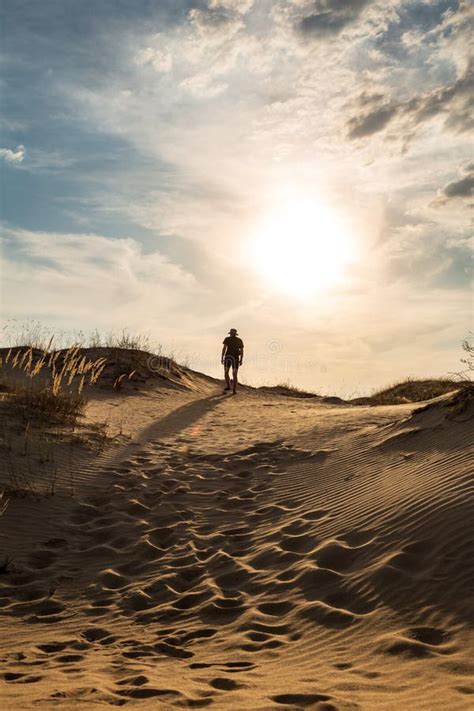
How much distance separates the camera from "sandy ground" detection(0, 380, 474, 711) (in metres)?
3.13

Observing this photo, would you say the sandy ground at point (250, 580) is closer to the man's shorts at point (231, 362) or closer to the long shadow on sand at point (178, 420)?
the long shadow on sand at point (178, 420)

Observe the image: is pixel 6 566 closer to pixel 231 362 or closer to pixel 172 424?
pixel 172 424

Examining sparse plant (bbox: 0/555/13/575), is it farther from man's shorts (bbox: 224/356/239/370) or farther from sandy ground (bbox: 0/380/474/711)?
man's shorts (bbox: 224/356/239/370)

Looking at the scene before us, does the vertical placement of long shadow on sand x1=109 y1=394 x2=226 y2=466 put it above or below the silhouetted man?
below

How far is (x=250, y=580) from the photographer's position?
16.0 feet

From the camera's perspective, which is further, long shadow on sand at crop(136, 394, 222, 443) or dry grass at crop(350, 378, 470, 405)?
dry grass at crop(350, 378, 470, 405)

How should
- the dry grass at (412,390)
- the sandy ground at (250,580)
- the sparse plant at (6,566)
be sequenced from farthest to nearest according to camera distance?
the dry grass at (412,390), the sparse plant at (6,566), the sandy ground at (250,580)

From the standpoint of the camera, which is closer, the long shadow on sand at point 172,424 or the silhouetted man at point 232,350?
the long shadow on sand at point 172,424

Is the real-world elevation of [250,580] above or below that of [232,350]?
below

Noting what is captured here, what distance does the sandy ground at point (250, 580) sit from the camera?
313 centimetres

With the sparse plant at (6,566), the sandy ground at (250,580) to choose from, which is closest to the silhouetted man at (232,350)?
the sandy ground at (250,580)

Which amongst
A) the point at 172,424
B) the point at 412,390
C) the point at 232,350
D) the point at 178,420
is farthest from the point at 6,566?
the point at 412,390

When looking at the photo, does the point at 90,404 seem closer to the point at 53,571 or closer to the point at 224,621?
the point at 53,571

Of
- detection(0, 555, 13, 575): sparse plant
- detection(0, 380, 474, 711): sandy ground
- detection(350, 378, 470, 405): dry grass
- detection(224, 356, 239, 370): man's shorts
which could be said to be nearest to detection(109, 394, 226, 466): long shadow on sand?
detection(0, 380, 474, 711): sandy ground
